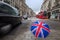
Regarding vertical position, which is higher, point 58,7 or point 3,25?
point 58,7

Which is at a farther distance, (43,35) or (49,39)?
→ (49,39)

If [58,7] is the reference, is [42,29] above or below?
below

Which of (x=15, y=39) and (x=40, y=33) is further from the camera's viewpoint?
(x=15, y=39)

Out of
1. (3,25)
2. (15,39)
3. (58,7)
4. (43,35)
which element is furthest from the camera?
(58,7)

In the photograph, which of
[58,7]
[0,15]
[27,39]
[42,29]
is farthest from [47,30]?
[58,7]

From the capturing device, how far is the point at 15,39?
6.69 m

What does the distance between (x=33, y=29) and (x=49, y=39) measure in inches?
86.8

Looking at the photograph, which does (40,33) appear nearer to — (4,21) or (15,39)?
(15,39)

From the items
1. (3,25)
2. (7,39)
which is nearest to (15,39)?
(7,39)

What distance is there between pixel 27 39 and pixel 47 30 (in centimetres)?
215

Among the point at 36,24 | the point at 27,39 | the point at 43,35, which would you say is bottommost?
the point at 27,39

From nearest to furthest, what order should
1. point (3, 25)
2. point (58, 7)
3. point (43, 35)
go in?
point (43, 35)
point (3, 25)
point (58, 7)

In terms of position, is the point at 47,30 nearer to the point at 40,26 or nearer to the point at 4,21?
the point at 40,26

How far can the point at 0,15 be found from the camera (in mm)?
7031
